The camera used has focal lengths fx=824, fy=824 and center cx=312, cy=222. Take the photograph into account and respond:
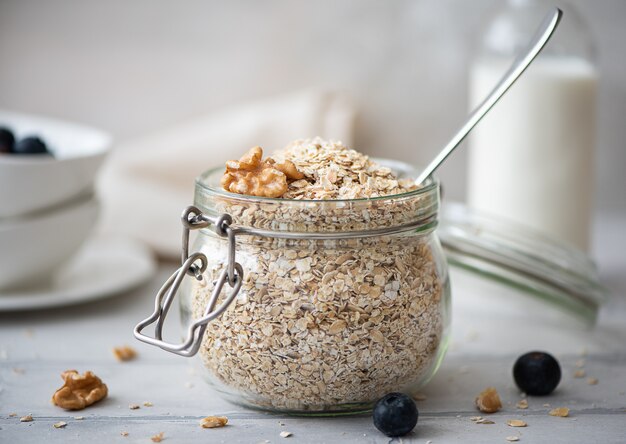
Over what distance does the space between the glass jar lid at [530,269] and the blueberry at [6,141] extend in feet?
→ 2.05

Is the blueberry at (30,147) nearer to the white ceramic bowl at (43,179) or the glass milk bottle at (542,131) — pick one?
the white ceramic bowl at (43,179)

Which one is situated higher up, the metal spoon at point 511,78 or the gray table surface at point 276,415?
the metal spoon at point 511,78

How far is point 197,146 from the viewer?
1.57 metres

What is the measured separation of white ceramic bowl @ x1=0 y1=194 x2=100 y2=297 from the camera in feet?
3.63

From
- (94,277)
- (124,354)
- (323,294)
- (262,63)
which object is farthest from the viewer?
(262,63)

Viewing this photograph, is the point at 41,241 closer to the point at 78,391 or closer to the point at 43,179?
the point at 43,179

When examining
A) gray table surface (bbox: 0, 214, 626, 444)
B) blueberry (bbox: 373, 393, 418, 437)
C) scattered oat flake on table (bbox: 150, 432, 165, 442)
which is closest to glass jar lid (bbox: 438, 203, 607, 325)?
gray table surface (bbox: 0, 214, 626, 444)

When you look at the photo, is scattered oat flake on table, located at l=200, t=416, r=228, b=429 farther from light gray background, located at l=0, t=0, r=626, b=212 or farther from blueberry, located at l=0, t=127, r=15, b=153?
light gray background, located at l=0, t=0, r=626, b=212

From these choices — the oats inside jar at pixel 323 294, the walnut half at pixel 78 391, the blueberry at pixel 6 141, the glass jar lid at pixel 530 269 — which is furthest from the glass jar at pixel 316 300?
the blueberry at pixel 6 141

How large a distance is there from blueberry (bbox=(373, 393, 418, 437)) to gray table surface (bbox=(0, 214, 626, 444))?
1 cm

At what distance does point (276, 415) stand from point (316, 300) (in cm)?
14

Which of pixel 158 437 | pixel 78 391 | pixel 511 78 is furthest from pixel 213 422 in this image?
pixel 511 78

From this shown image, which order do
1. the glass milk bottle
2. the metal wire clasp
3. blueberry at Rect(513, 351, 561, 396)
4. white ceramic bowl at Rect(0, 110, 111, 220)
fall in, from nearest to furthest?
the metal wire clasp, blueberry at Rect(513, 351, 561, 396), white ceramic bowl at Rect(0, 110, 111, 220), the glass milk bottle

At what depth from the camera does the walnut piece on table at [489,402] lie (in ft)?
2.70
